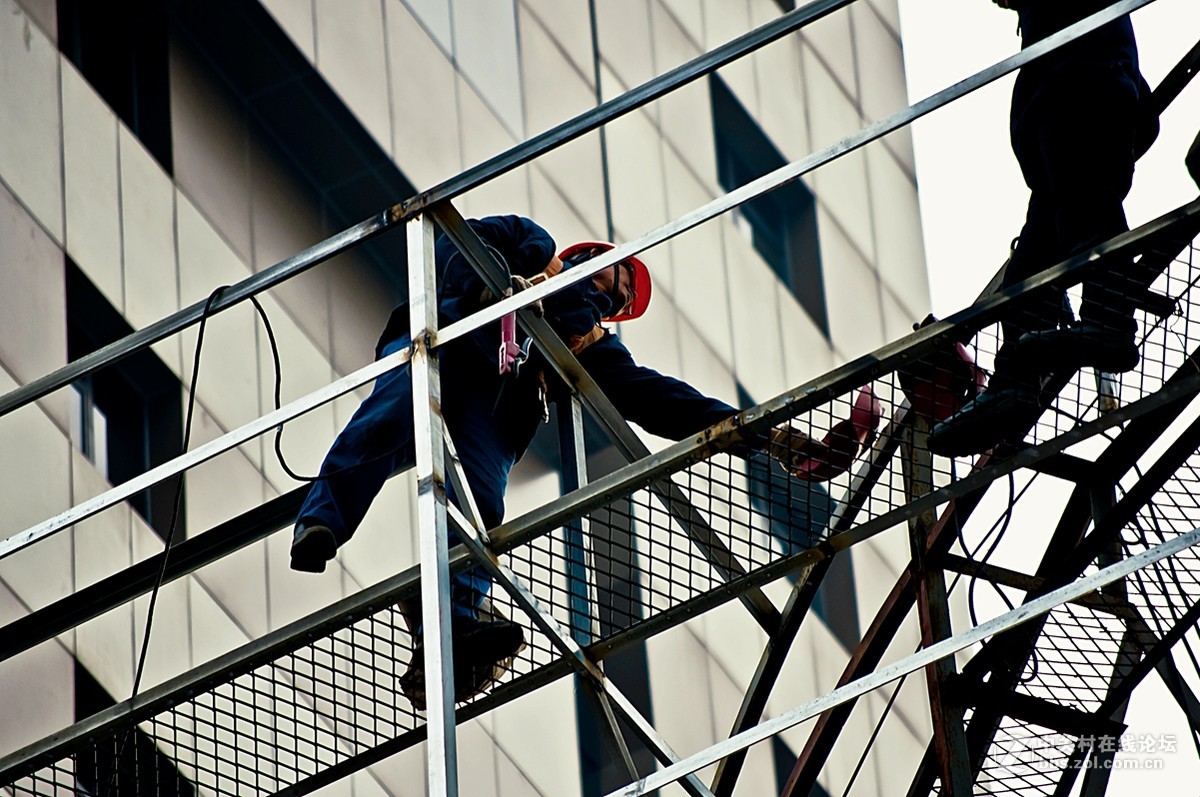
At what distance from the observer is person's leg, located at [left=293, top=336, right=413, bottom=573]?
25.2 feet

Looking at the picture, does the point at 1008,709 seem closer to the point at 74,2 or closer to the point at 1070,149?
the point at 1070,149

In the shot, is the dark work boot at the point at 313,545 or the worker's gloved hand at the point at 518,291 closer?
the worker's gloved hand at the point at 518,291

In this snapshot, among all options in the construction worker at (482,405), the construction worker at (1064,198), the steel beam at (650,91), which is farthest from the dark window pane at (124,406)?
the construction worker at (1064,198)

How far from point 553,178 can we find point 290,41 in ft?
11.4

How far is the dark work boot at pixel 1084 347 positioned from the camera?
21.6 feet

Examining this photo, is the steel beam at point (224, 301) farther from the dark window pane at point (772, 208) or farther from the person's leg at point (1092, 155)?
the dark window pane at point (772, 208)

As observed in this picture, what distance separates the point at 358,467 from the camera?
7.56 m

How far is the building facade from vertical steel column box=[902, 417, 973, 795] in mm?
6477

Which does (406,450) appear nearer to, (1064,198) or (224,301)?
(224,301)

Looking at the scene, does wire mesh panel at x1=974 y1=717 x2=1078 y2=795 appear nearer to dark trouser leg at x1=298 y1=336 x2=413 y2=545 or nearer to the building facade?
dark trouser leg at x1=298 y1=336 x2=413 y2=545

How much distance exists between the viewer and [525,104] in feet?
63.0

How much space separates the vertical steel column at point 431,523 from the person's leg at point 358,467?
3.15 feet

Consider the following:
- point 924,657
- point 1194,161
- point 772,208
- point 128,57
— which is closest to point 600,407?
point 924,657

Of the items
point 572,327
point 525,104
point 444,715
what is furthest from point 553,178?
point 444,715
